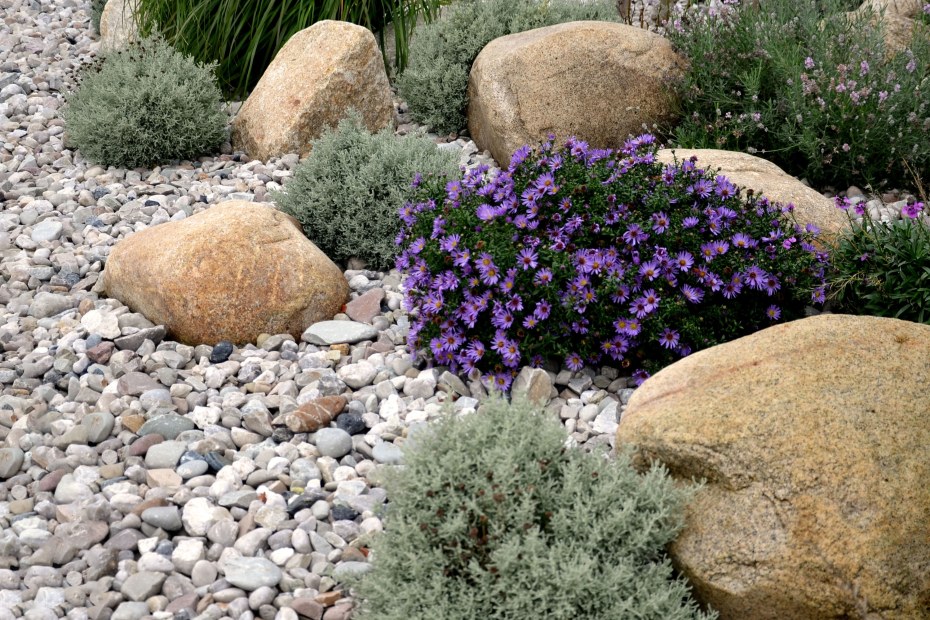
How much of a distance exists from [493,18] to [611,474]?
Result: 4.57 m

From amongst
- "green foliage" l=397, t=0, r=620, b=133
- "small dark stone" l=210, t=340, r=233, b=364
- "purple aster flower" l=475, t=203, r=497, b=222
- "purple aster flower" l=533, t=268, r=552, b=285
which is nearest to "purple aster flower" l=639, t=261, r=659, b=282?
"purple aster flower" l=533, t=268, r=552, b=285

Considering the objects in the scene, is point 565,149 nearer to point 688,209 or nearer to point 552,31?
Answer: point 688,209

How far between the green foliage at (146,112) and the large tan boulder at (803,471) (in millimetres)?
4117

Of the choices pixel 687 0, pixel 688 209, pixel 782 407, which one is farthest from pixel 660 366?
pixel 687 0

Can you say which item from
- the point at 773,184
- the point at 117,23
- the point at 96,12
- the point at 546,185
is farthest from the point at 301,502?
the point at 96,12

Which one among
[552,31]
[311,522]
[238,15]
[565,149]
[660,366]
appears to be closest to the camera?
[311,522]

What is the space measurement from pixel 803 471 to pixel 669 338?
1.07m

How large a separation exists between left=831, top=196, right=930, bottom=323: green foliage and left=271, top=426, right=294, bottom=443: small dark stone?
7.43 ft

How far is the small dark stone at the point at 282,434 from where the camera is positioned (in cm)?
343

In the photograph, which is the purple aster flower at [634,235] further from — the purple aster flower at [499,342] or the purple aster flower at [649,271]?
the purple aster flower at [499,342]

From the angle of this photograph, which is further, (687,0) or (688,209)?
(687,0)

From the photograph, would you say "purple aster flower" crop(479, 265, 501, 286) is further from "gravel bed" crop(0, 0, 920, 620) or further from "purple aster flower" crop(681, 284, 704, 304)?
"purple aster flower" crop(681, 284, 704, 304)

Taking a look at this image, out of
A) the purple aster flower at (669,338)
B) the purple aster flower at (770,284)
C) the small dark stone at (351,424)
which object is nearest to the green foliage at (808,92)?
the purple aster flower at (770,284)

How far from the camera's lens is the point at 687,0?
704 centimetres
